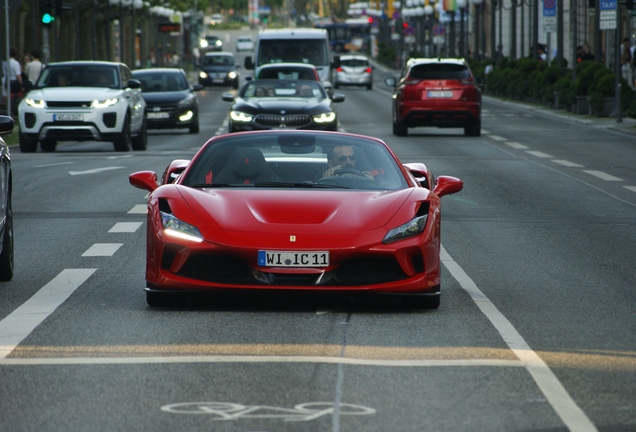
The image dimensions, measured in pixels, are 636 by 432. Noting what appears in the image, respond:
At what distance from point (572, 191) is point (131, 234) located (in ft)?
22.8

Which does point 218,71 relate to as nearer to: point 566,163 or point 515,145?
point 515,145

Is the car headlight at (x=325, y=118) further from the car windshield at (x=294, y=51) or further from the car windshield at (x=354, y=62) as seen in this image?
the car windshield at (x=354, y=62)

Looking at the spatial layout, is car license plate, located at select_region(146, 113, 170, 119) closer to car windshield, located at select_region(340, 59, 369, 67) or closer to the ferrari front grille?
the ferrari front grille

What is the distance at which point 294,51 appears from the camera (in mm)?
45875

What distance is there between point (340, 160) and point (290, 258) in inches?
55.3

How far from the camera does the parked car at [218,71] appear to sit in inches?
3091

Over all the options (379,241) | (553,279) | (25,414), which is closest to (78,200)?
(553,279)

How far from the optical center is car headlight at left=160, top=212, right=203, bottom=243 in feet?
28.9

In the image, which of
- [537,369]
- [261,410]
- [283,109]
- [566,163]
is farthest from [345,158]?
[283,109]

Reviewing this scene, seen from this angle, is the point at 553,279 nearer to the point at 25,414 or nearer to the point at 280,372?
the point at 280,372

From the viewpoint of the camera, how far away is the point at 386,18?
145 metres

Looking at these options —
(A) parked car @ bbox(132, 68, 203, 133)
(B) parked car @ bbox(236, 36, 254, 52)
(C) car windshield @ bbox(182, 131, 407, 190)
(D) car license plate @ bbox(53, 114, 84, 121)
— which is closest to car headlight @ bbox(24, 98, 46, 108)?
(D) car license plate @ bbox(53, 114, 84, 121)

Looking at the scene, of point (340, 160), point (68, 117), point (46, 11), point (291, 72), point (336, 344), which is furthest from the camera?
point (46, 11)

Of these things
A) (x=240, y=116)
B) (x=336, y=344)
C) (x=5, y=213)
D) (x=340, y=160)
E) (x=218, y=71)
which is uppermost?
(x=340, y=160)
